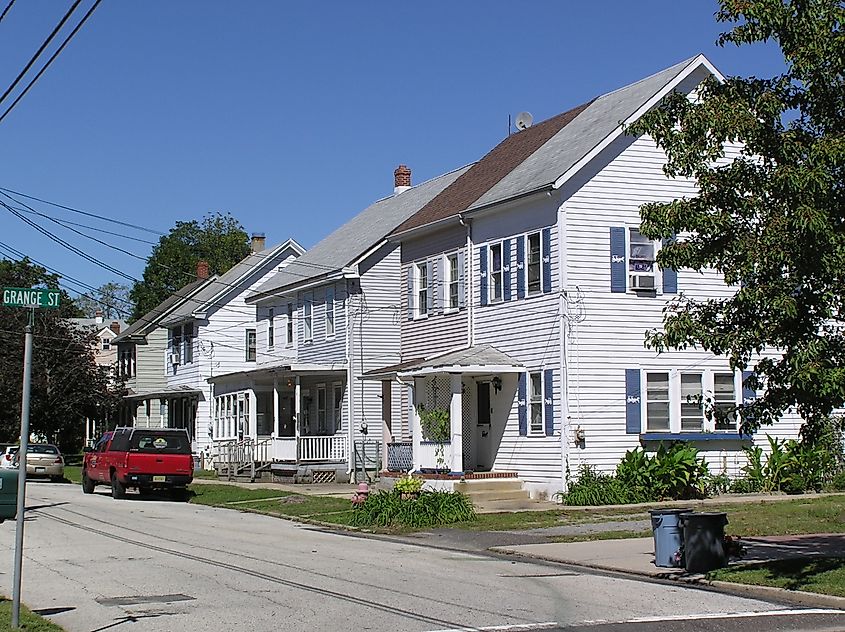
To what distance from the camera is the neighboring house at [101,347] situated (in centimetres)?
6606

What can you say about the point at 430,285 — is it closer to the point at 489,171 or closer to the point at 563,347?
the point at 489,171

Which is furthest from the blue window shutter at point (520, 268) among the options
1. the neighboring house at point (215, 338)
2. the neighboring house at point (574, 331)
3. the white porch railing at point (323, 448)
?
the neighboring house at point (215, 338)

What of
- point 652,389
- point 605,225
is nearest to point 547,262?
point 605,225

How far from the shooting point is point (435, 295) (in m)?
33.7

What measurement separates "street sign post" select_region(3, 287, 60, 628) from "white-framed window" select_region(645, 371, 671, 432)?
1920cm

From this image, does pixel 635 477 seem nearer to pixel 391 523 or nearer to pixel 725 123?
pixel 391 523

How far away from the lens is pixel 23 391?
35.4ft

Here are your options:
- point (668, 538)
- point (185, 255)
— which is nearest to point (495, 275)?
point (668, 538)

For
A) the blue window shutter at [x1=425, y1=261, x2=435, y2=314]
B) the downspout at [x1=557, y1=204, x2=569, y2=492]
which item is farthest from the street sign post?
the blue window shutter at [x1=425, y1=261, x2=435, y2=314]

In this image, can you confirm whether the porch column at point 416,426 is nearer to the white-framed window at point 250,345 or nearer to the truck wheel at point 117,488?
the truck wheel at point 117,488

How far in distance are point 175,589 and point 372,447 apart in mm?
24006

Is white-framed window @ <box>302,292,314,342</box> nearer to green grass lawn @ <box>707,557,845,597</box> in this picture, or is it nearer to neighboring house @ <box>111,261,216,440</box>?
neighboring house @ <box>111,261,216,440</box>

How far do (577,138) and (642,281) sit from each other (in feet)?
15.6

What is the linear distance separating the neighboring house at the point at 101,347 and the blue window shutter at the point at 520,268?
35590 mm
